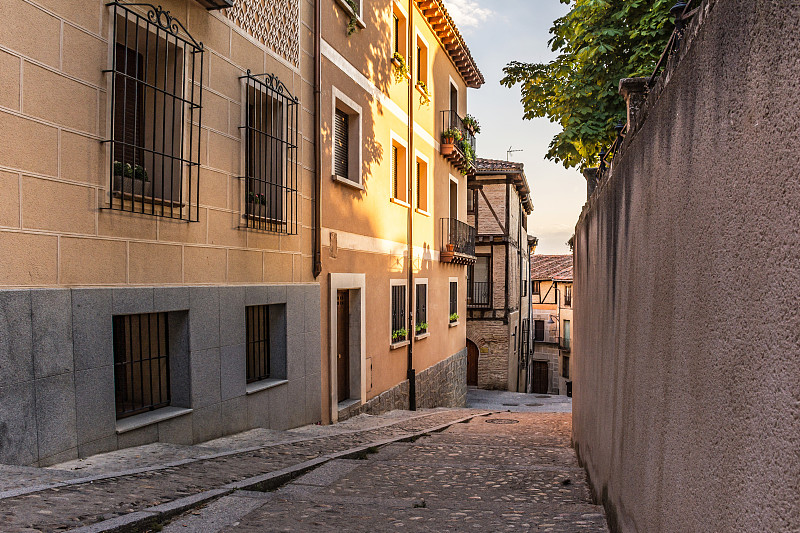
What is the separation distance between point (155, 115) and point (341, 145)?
16.9ft

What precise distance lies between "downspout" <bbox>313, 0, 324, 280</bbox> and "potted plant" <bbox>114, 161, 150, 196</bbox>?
344cm

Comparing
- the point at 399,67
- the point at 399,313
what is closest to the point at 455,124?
the point at 399,67

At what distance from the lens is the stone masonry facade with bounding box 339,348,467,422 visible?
476 inches

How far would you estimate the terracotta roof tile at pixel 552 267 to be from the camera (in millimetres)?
47625

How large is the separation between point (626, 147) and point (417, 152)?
11.7 meters

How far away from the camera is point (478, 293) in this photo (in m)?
27.8

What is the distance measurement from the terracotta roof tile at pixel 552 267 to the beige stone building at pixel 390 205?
95.8 ft

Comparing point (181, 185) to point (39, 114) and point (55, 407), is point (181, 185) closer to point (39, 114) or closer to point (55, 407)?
point (39, 114)

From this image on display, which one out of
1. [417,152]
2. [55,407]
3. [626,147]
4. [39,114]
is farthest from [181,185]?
[417,152]

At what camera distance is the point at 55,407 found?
506 cm

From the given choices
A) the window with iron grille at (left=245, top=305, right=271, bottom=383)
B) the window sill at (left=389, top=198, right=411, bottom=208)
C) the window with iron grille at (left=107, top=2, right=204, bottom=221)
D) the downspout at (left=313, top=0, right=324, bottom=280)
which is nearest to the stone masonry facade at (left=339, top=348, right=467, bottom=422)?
the window with iron grille at (left=245, top=305, right=271, bottom=383)

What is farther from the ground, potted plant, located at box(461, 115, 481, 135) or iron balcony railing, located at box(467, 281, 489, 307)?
potted plant, located at box(461, 115, 481, 135)

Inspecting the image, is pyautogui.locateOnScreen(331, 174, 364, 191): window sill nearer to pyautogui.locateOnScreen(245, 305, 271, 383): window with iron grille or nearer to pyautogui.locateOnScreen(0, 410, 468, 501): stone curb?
pyautogui.locateOnScreen(245, 305, 271, 383): window with iron grille

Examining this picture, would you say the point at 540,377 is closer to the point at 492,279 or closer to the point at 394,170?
the point at 492,279
